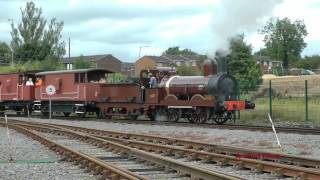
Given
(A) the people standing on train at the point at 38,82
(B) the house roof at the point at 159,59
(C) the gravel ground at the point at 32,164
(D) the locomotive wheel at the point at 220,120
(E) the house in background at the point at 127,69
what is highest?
(B) the house roof at the point at 159,59

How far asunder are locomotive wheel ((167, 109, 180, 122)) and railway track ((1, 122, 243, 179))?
30.6ft

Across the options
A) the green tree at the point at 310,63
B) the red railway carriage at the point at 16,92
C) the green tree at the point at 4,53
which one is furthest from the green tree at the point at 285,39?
the red railway carriage at the point at 16,92

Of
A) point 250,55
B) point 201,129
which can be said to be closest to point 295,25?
point 250,55

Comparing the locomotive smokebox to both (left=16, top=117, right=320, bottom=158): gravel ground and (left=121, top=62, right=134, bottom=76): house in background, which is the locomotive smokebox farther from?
(left=121, top=62, right=134, bottom=76): house in background

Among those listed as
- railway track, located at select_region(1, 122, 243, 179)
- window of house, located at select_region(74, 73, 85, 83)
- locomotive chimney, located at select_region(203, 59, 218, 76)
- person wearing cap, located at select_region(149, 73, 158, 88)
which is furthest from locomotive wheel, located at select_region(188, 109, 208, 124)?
window of house, located at select_region(74, 73, 85, 83)

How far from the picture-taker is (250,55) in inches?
2955

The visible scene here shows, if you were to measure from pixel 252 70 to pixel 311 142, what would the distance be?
57.1 metres

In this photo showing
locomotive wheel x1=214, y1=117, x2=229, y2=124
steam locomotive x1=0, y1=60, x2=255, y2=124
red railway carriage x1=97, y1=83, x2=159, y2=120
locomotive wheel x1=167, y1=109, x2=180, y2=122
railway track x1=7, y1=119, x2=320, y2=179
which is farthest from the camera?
red railway carriage x1=97, y1=83, x2=159, y2=120

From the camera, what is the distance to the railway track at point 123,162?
9416 millimetres

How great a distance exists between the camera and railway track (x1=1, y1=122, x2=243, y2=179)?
9.42 metres

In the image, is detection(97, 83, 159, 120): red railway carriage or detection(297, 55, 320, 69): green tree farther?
detection(297, 55, 320, 69): green tree

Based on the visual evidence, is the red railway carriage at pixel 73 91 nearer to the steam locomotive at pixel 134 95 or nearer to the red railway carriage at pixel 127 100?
the steam locomotive at pixel 134 95

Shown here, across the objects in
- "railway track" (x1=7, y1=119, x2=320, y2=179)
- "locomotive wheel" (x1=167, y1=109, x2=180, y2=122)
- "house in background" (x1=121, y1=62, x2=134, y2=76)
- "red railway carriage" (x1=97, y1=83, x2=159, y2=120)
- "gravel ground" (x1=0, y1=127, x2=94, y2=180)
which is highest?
"house in background" (x1=121, y1=62, x2=134, y2=76)

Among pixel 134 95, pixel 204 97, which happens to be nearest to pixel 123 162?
pixel 204 97
